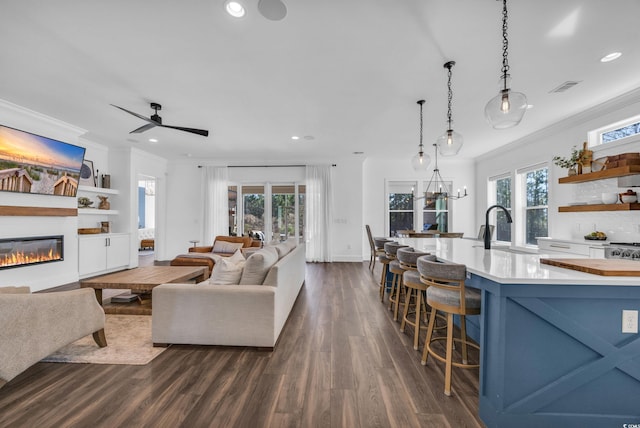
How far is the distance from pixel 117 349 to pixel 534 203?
7262 millimetres

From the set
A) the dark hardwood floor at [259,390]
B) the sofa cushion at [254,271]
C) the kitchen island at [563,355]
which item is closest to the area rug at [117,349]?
the dark hardwood floor at [259,390]

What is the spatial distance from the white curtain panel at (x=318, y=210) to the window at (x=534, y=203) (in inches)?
173

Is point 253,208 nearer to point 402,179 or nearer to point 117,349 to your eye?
point 402,179

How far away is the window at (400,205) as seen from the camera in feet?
25.7

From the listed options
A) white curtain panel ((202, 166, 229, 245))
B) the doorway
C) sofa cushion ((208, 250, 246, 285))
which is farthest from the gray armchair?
the doorway

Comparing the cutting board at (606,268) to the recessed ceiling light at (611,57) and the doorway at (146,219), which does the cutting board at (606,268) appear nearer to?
the recessed ceiling light at (611,57)

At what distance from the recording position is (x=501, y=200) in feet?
22.4

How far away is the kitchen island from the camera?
1.47 m

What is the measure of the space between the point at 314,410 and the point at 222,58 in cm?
311

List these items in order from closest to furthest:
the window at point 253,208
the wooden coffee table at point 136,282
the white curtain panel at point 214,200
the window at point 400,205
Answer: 1. the wooden coffee table at point 136,282
2. the white curtain panel at point 214,200
3. the window at point 253,208
4. the window at point 400,205

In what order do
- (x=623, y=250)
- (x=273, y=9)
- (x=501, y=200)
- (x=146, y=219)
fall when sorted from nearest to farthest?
(x=273, y=9), (x=623, y=250), (x=501, y=200), (x=146, y=219)

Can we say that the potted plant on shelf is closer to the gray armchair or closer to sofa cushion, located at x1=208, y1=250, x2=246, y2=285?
sofa cushion, located at x1=208, y1=250, x2=246, y2=285

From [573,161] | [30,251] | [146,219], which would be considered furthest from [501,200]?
[146,219]

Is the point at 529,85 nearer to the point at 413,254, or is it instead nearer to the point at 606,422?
the point at 413,254
